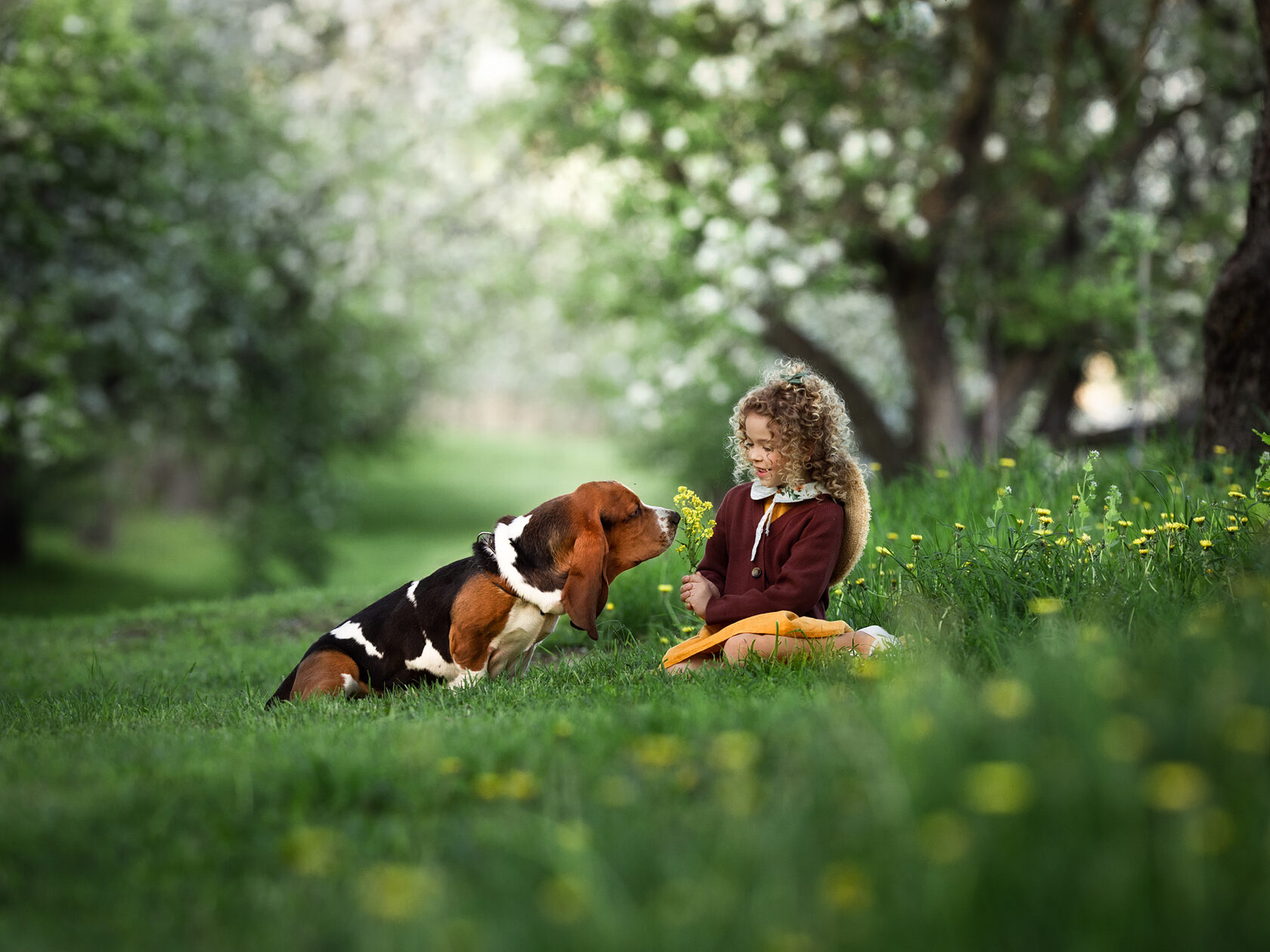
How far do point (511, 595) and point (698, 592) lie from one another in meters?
0.86

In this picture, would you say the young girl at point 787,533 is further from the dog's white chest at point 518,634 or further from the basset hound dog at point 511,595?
the dog's white chest at point 518,634

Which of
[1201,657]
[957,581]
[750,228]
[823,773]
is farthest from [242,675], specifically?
[750,228]

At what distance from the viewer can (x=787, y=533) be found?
195 inches

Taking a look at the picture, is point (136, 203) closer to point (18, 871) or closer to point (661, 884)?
point (18, 871)

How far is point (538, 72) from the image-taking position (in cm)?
1420

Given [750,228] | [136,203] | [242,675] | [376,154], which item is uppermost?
[376,154]

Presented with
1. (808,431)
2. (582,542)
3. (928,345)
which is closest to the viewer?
(808,431)

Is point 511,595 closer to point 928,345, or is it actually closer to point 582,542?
point 582,542

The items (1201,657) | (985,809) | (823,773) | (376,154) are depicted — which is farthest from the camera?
(376,154)

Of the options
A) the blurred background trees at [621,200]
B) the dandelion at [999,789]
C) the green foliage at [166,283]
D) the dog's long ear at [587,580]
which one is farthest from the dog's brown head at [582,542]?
the green foliage at [166,283]

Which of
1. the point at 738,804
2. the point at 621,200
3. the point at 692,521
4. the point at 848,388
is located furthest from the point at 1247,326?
the point at 621,200

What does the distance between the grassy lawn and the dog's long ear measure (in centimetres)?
45

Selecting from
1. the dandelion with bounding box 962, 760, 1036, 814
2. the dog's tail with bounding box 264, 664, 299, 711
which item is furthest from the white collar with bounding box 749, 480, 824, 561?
the dandelion with bounding box 962, 760, 1036, 814

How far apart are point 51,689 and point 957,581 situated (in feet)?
16.6
